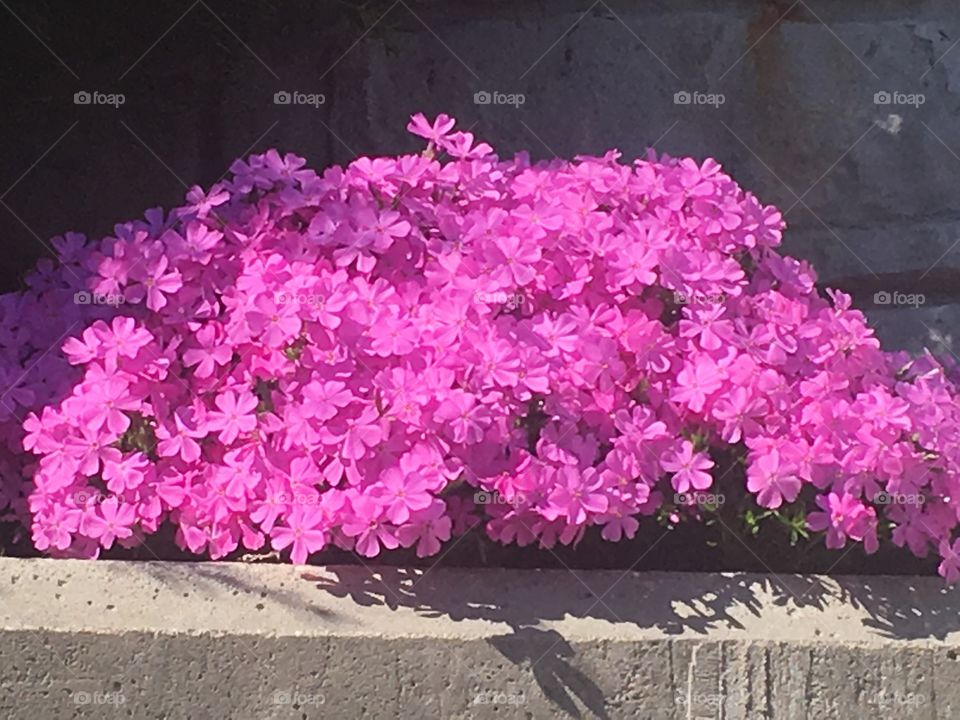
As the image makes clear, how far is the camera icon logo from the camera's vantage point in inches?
130

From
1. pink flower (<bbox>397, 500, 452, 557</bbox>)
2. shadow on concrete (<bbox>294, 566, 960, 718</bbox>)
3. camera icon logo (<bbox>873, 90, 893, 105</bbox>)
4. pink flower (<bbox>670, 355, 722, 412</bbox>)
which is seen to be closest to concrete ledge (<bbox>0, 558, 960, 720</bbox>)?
shadow on concrete (<bbox>294, 566, 960, 718</bbox>)

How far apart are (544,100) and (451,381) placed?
1571 mm

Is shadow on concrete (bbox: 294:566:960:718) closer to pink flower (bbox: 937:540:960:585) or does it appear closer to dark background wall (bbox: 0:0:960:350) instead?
pink flower (bbox: 937:540:960:585)

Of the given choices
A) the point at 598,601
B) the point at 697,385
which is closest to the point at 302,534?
the point at 598,601

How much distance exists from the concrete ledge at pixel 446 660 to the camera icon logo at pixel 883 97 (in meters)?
1.91

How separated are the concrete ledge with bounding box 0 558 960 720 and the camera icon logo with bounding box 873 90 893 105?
6.27 feet

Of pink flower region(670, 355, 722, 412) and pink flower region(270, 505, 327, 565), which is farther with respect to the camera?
pink flower region(670, 355, 722, 412)

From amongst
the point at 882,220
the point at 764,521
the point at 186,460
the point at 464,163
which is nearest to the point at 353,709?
the point at 186,460

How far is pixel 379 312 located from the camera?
2.03 m

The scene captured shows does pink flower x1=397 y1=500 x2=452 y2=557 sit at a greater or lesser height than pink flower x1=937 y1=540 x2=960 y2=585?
lesser

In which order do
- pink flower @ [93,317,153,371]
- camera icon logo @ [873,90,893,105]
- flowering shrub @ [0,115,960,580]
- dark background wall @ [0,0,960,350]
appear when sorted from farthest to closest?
camera icon logo @ [873,90,893,105] → dark background wall @ [0,0,960,350] → pink flower @ [93,317,153,371] → flowering shrub @ [0,115,960,580]

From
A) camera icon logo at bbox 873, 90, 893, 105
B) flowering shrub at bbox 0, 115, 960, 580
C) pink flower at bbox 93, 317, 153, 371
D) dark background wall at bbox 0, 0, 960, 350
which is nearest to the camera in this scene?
flowering shrub at bbox 0, 115, 960, 580

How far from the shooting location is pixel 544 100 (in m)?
3.24

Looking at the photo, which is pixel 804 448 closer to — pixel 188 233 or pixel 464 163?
pixel 464 163
